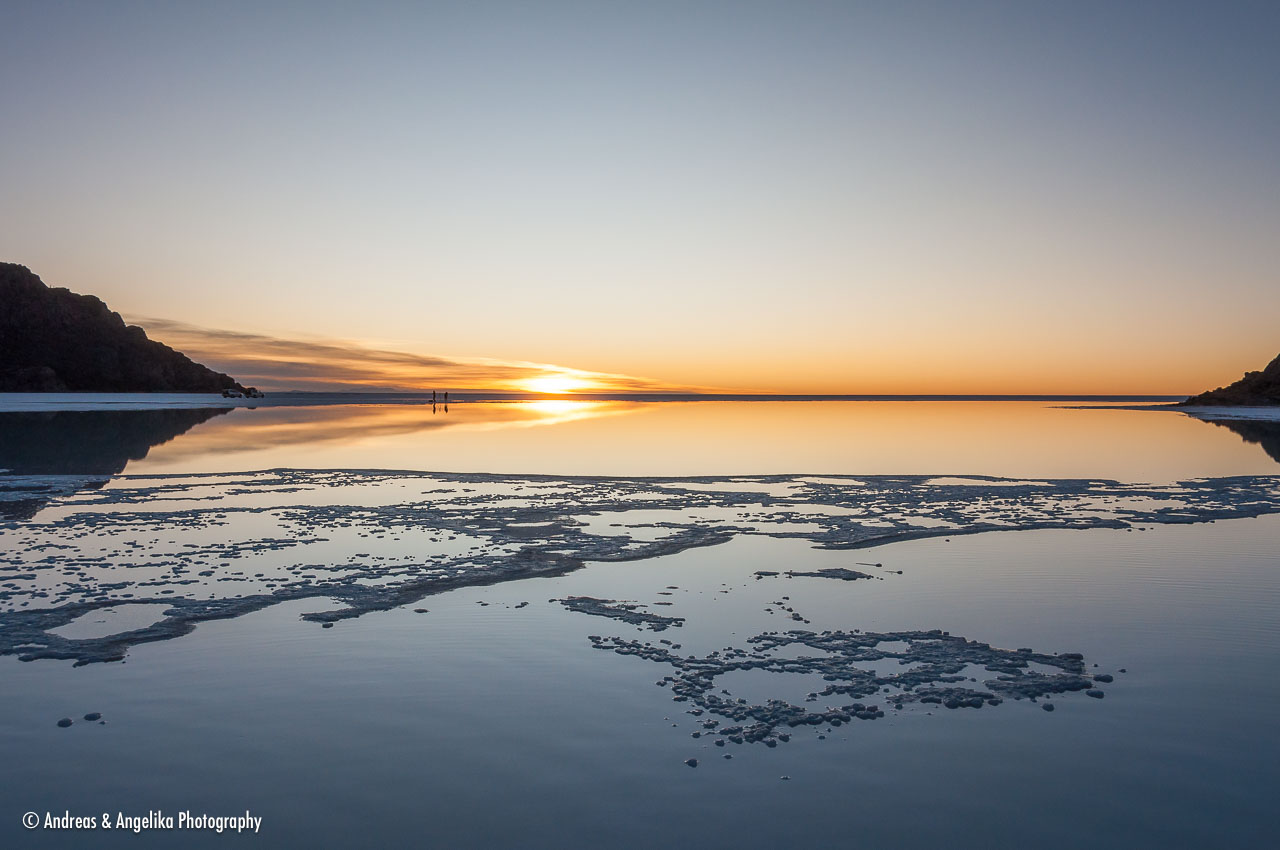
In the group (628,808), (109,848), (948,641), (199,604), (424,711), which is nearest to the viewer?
(109,848)

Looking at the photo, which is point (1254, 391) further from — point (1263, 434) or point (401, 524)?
point (401, 524)

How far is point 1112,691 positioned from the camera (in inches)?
352

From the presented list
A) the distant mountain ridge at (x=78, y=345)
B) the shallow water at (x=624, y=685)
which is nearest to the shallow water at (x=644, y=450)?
the shallow water at (x=624, y=685)

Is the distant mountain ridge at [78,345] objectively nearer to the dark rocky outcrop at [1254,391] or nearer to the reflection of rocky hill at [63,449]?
the reflection of rocky hill at [63,449]

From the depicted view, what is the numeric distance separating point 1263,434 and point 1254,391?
62.2 metres

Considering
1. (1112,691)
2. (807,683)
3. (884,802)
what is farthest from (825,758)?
(1112,691)

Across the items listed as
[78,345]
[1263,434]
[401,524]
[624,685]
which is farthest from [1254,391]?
[78,345]

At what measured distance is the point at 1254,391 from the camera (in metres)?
105

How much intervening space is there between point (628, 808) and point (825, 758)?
6.38 feet

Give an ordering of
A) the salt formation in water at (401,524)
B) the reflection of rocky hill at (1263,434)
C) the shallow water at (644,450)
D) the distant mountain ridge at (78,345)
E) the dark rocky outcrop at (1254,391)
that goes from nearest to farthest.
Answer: the salt formation in water at (401,524)
the shallow water at (644,450)
the reflection of rocky hill at (1263,434)
the dark rocky outcrop at (1254,391)
the distant mountain ridge at (78,345)

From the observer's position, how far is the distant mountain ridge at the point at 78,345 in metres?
170

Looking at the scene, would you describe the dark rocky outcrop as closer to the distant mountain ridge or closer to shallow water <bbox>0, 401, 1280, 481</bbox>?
shallow water <bbox>0, 401, 1280, 481</bbox>

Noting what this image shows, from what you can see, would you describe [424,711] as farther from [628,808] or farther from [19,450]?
[19,450]

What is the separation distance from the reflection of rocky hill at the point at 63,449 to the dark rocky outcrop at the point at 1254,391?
387ft
